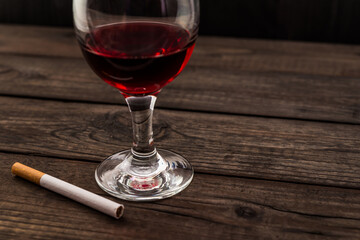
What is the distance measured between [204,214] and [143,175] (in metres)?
0.14

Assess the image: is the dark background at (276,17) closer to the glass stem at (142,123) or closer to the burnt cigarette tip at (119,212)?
the glass stem at (142,123)

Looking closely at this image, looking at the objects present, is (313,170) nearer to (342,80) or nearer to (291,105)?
(291,105)

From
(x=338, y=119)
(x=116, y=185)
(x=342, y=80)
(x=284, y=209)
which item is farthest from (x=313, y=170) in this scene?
(x=342, y=80)

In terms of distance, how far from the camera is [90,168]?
0.85m

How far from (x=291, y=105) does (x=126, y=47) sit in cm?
54

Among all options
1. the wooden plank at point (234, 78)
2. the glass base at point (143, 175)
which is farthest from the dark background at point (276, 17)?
the glass base at point (143, 175)

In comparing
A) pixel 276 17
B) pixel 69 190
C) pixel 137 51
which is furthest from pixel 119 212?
pixel 276 17

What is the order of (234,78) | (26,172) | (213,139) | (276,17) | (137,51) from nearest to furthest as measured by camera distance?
(137,51)
(26,172)
(213,139)
(234,78)
(276,17)

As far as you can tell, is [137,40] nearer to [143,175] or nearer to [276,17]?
[143,175]

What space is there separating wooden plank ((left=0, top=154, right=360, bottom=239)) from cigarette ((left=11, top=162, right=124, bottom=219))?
1 cm

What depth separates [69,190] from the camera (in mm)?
743

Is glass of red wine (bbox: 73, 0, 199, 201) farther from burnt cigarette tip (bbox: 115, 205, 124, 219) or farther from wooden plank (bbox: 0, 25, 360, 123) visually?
wooden plank (bbox: 0, 25, 360, 123)

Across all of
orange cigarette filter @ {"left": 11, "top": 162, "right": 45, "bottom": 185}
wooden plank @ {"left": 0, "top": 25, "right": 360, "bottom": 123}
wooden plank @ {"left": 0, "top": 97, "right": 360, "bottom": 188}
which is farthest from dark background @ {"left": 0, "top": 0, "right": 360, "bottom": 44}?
orange cigarette filter @ {"left": 11, "top": 162, "right": 45, "bottom": 185}

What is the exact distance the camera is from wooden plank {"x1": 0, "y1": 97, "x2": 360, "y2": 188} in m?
0.85
